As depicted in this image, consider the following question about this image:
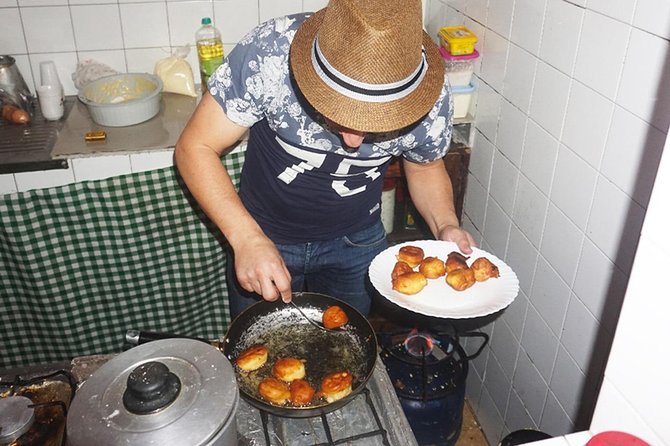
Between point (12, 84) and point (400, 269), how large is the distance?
6.43ft

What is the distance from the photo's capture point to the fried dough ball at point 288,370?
148 cm

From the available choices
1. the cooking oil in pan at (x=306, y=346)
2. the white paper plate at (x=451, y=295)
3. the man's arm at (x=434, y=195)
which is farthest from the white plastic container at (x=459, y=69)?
the cooking oil in pan at (x=306, y=346)

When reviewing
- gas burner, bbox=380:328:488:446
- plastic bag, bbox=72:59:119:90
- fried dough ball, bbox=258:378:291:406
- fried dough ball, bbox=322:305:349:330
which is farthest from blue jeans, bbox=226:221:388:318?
plastic bag, bbox=72:59:119:90

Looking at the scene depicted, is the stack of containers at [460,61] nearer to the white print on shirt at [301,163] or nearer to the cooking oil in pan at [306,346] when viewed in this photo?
the white print on shirt at [301,163]

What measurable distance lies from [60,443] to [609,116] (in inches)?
59.5

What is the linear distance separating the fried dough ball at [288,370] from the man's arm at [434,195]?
→ 29.3 inches

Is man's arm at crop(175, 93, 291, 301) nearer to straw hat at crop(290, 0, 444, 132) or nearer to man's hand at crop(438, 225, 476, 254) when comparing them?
straw hat at crop(290, 0, 444, 132)

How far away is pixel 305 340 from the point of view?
1.65m

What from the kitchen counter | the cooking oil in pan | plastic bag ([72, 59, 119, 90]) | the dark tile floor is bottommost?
the dark tile floor

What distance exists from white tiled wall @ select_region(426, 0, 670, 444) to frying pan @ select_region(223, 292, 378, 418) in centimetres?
71

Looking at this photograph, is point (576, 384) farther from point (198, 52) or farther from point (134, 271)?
point (198, 52)

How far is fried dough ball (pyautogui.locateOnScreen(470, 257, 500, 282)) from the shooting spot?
5.98ft

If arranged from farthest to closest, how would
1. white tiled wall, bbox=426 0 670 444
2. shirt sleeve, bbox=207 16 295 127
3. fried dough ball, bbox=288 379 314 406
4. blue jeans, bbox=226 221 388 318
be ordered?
blue jeans, bbox=226 221 388 318 < shirt sleeve, bbox=207 16 295 127 < white tiled wall, bbox=426 0 670 444 < fried dough ball, bbox=288 379 314 406

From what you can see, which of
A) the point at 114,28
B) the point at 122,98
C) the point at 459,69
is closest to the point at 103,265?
the point at 122,98
